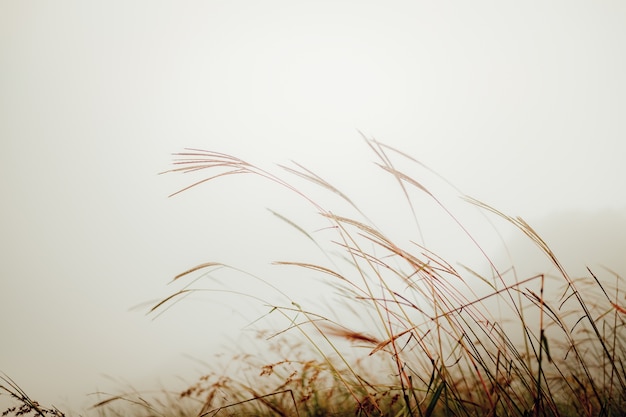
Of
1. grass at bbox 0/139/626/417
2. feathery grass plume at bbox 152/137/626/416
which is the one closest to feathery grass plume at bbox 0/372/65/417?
grass at bbox 0/139/626/417

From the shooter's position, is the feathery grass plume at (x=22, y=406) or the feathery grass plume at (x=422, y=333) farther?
the feathery grass plume at (x=22, y=406)

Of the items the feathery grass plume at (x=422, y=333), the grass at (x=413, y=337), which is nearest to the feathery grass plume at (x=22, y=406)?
the grass at (x=413, y=337)

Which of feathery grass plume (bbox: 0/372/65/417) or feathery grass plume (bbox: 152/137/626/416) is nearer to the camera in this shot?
feathery grass plume (bbox: 152/137/626/416)

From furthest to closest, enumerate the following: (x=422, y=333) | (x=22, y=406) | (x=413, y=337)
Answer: (x=422, y=333), (x=22, y=406), (x=413, y=337)

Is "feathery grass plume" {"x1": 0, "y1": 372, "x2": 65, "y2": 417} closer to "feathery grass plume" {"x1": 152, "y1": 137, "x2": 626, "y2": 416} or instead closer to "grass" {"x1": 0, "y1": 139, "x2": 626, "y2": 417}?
"grass" {"x1": 0, "y1": 139, "x2": 626, "y2": 417}

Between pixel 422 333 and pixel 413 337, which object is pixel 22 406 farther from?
pixel 422 333

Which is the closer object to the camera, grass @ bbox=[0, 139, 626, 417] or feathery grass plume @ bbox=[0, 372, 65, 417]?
grass @ bbox=[0, 139, 626, 417]

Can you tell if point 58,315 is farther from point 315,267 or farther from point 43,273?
point 315,267

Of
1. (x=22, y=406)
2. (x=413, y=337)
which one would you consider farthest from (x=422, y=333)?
(x=22, y=406)

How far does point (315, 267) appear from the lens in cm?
83

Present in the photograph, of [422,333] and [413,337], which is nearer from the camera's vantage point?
[413,337]

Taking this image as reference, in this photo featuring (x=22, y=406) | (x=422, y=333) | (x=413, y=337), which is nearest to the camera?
(x=413, y=337)

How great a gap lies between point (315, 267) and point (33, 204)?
213 meters

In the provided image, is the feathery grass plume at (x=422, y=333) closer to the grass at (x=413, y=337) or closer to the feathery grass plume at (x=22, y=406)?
the grass at (x=413, y=337)
